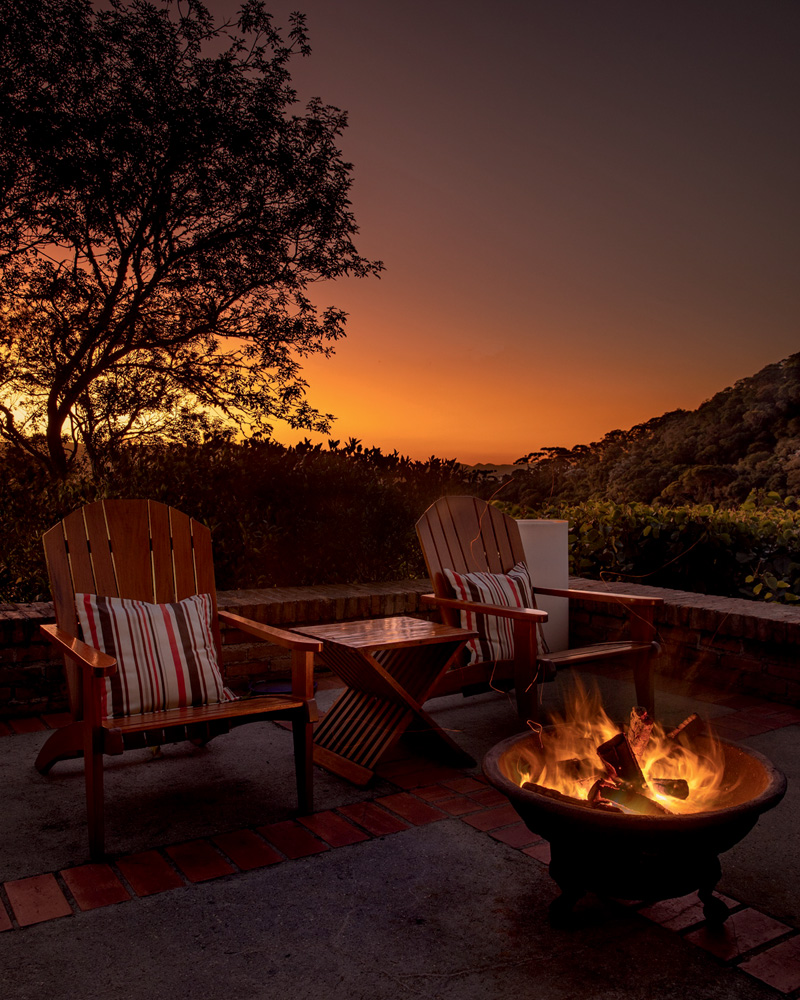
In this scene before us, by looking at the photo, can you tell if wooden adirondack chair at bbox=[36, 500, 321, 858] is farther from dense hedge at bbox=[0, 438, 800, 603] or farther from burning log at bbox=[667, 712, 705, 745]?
dense hedge at bbox=[0, 438, 800, 603]

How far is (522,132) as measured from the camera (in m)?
6.32

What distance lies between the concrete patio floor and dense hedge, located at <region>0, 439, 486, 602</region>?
6.54 feet

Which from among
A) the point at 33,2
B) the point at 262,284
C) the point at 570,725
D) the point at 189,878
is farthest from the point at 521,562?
the point at 33,2

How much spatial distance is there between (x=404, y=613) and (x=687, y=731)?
251 cm

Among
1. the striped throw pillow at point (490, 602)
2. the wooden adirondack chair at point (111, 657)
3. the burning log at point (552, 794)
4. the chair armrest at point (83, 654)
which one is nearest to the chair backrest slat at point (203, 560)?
the wooden adirondack chair at point (111, 657)

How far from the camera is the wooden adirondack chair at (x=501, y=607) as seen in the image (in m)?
2.95

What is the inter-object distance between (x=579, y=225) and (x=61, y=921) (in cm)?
662

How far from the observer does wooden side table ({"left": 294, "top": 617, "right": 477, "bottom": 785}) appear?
104 inches

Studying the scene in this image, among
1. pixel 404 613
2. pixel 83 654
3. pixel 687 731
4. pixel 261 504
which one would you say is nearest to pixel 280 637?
pixel 83 654

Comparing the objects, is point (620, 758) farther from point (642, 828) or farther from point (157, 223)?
point (157, 223)

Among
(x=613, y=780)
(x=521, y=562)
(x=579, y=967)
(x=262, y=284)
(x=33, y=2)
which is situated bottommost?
(x=579, y=967)

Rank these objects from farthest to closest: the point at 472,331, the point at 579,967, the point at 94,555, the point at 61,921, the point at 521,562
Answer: the point at 472,331
the point at 521,562
the point at 94,555
the point at 61,921
the point at 579,967

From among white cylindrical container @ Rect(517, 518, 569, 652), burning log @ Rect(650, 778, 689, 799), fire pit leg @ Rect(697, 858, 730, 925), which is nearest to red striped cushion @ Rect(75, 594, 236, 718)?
burning log @ Rect(650, 778, 689, 799)

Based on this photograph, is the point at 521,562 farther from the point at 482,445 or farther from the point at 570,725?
the point at 482,445
